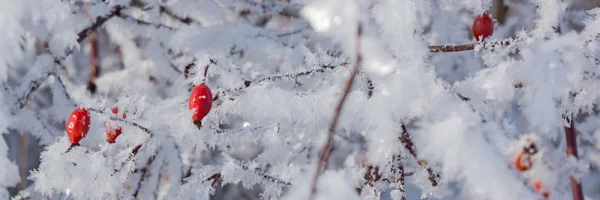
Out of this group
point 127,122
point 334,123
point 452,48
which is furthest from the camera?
point 127,122

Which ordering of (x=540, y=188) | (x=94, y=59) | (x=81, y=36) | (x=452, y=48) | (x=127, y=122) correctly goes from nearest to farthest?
(x=540, y=188) → (x=452, y=48) → (x=127, y=122) → (x=81, y=36) → (x=94, y=59)

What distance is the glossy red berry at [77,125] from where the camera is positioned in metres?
1.46

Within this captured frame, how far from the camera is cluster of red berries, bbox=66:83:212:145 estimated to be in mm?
1326

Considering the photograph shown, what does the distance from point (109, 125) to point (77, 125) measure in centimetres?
9

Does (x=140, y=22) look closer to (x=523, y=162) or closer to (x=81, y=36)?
(x=81, y=36)

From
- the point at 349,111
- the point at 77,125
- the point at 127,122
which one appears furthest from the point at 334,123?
the point at 77,125

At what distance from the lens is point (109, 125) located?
1444 mm

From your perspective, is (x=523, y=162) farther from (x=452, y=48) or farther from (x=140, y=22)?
(x=140, y=22)

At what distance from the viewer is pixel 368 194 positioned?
4.35ft

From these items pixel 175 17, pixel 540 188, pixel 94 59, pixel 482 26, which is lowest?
pixel 94 59

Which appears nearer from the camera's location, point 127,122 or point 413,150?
point 413,150

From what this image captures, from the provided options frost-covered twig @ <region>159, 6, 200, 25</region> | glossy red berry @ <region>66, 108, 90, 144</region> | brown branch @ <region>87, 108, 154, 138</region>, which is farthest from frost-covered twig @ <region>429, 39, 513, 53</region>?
frost-covered twig @ <region>159, 6, 200, 25</region>

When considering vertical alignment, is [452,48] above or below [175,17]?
above

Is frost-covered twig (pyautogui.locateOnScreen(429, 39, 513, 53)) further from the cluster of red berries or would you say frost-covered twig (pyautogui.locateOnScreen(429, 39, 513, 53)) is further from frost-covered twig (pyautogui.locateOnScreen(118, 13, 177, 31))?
frost-covered twig (pyautogui.locateOnScreen(118, 13, 177, 31))
